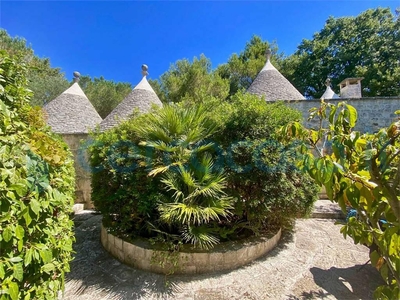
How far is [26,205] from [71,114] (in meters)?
13.2

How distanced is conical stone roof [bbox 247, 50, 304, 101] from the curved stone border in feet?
36.7

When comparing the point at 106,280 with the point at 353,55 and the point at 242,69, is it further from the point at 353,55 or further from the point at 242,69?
the point at 353,55

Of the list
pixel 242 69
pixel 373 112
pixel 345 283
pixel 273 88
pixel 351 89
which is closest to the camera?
pixel 345 283

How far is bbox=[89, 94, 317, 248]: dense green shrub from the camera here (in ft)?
14.6

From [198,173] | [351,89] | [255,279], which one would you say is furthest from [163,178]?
[351,89]

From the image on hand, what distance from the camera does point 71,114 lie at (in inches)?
502

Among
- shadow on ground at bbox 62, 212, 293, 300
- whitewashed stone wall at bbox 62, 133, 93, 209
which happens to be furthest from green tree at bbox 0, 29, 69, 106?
shadow on ground at bbox 62, 212, 293, 300

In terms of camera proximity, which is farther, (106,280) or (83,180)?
(83,180)

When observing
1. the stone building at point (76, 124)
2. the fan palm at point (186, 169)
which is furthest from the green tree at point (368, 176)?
the stone building at point (76, 124)

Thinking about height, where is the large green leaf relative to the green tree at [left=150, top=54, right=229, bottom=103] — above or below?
below

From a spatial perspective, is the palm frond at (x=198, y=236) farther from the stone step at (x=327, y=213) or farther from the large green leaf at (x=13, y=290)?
the stone step at (x=327, y=213)

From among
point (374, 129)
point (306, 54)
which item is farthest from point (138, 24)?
point (306, 54)

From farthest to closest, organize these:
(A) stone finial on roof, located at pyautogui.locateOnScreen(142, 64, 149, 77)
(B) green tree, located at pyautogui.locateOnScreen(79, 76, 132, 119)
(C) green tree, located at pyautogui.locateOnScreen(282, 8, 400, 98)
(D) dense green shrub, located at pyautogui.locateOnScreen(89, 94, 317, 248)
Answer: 1. (B) green tree, located at pyautogui.locateOnScreen(79, 76, 132, 119)
2. (C) green tree, located at pyautogui.locateOnScreen(282, 8, 400, 98)
3. (A) stone finial on roof, located at pyautogui.locateOnScreen(142, 64, 149, 77)
4. (D) dense green shrub, located at pyautogui.locateOnScreen(89, 94, 317, 248)

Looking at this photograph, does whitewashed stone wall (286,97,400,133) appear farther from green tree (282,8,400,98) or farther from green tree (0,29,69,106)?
green tree (0,29,69,106)
